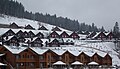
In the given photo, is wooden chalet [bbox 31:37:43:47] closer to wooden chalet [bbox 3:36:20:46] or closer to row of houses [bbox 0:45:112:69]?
wooden chalet [bbox 3:36:20:46]

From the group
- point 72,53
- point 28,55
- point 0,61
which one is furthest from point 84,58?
point 0,61

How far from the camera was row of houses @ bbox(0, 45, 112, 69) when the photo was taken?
207ft

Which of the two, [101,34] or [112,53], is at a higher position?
[101,34]

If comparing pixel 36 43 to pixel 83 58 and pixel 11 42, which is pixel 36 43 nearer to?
pixel 11 42

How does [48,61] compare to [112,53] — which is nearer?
[48,61]

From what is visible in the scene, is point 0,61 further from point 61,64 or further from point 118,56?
point 118,56

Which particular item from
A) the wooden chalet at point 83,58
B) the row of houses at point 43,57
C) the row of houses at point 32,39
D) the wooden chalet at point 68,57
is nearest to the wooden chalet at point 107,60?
the row of houses at point 43,57

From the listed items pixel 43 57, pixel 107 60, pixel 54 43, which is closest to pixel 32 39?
pixel 54 43

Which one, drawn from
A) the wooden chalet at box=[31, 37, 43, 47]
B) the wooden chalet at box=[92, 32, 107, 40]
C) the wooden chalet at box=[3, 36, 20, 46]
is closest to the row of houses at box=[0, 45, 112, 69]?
the wooden chalet at box=[3, 36, 20, 46]

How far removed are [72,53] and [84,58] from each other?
339 cm

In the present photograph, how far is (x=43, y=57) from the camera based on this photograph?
68.2 m

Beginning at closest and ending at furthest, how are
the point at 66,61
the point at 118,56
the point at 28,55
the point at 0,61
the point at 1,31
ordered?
the point at 0,61
the point at 28,55
the point at 66,61
the point at 118,56
the point at 1,31

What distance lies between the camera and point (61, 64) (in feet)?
219

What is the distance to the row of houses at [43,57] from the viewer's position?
63.0 metres
